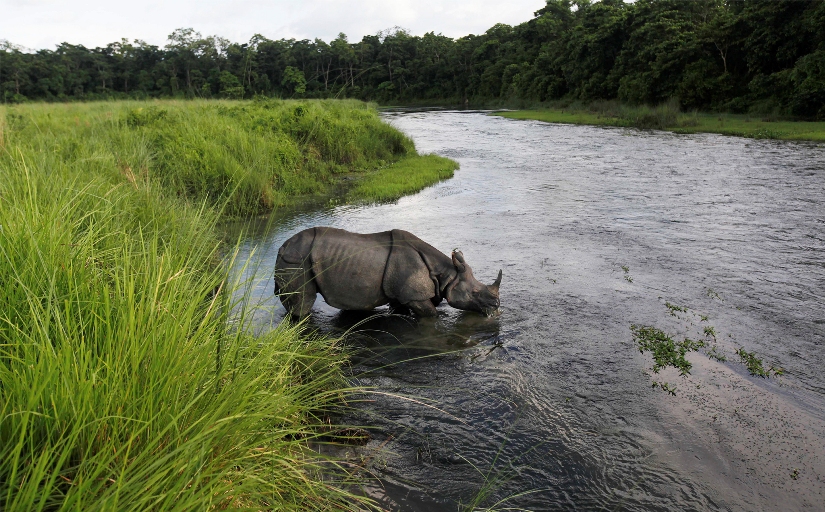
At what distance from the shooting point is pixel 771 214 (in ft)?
39.4

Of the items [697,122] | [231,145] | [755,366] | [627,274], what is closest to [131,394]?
[755,366]

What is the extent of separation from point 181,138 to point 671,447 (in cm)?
1190

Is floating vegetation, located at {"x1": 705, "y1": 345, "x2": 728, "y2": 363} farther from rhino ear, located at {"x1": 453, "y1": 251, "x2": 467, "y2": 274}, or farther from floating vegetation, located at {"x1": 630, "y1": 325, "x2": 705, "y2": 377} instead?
rhino ear, located at {"x1": 453, "y1": 251, "x2": 467, "y2": 274}

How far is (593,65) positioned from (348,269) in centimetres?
5014

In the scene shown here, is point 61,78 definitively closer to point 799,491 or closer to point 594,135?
point 594,135

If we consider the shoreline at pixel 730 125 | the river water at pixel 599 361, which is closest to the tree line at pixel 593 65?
the shoreline at pixel 730 125

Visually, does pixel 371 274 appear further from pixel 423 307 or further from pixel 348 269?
pixel 423 307

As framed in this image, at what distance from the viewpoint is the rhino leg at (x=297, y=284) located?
20.8 ft

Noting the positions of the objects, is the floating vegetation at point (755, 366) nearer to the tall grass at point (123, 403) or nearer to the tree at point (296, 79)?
the tall grass at point (123, 403)

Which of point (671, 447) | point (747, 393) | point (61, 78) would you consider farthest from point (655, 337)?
point (61, 78)

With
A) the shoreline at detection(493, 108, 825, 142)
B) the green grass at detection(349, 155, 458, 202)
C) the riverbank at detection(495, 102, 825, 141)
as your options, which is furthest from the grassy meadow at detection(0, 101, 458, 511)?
the riverbank at detection(495, 102, 825, 141)

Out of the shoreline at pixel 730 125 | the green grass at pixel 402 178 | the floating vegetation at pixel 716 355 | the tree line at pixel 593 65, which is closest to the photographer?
the floating vegetation at pixel 716 355

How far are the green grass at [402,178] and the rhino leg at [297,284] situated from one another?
762cm

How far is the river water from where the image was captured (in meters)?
4.07
